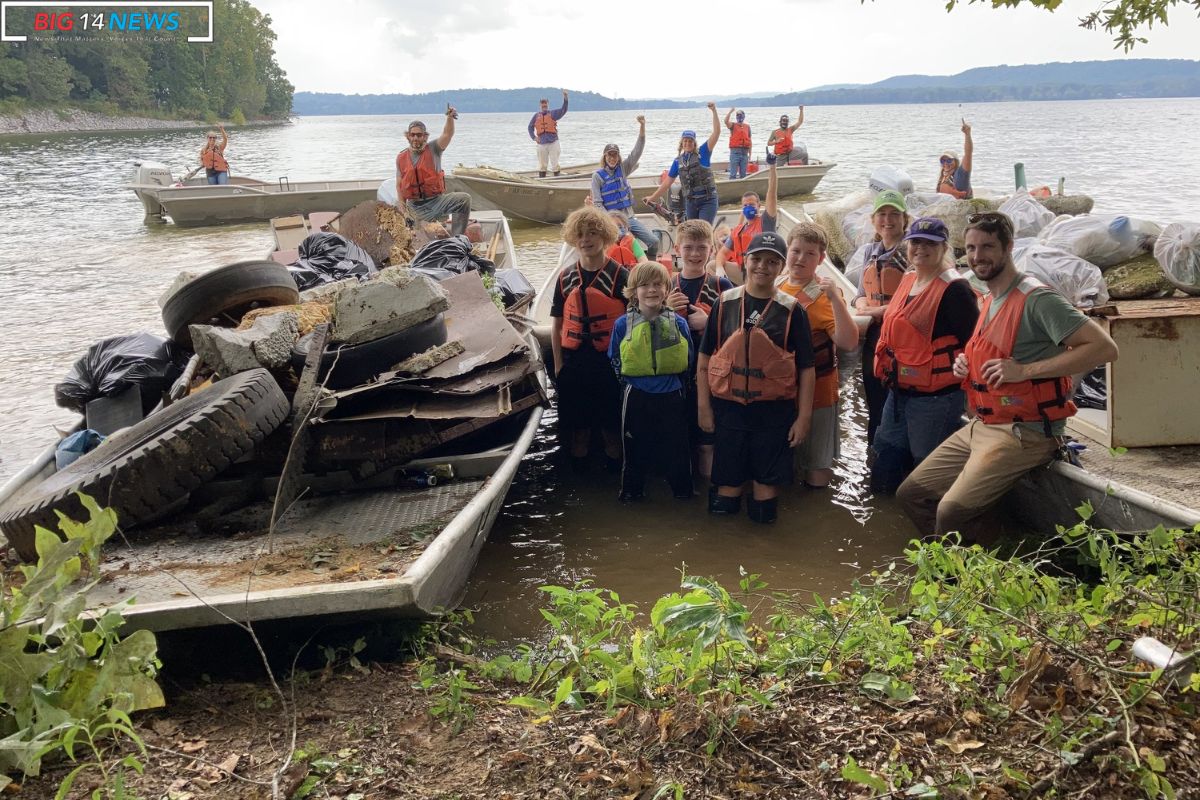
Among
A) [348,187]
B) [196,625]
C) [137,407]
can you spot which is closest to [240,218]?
[348,187]

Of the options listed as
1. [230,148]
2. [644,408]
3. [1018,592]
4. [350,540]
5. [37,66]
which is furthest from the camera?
[37,66]

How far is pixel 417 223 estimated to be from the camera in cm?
1050

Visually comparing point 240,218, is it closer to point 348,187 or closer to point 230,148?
point 348,187

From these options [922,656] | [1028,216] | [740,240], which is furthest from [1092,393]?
[1028,216]

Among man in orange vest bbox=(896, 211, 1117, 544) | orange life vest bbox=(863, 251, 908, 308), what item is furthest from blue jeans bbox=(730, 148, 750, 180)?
man in orange vest bbox=(896, 211, 1117, 544)

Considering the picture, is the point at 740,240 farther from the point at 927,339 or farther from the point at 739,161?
the point at 739,161

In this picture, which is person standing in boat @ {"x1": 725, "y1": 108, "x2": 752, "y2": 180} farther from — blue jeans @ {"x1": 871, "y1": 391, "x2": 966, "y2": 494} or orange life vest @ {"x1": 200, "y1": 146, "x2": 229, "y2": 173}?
blue jeans @ {"x1": 871, "y1": 391, "x2": 966, "y2": 494}

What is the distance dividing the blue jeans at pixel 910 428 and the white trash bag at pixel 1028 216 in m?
4.78

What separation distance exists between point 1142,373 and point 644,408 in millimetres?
2714

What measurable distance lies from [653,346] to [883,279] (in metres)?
1.65

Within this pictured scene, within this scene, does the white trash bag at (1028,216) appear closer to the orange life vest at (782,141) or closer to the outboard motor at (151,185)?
the orange life vest at (782,141)

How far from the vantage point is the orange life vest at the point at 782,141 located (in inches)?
861

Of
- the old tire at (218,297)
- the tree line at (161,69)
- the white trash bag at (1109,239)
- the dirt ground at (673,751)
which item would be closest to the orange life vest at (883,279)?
the white trash bag at (1109,239)

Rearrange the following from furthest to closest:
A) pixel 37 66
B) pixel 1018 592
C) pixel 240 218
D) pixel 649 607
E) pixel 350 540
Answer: pixel 37 66
pixel 240 218
pixel 649 607
pixel 350 540
pixel 1018 592
